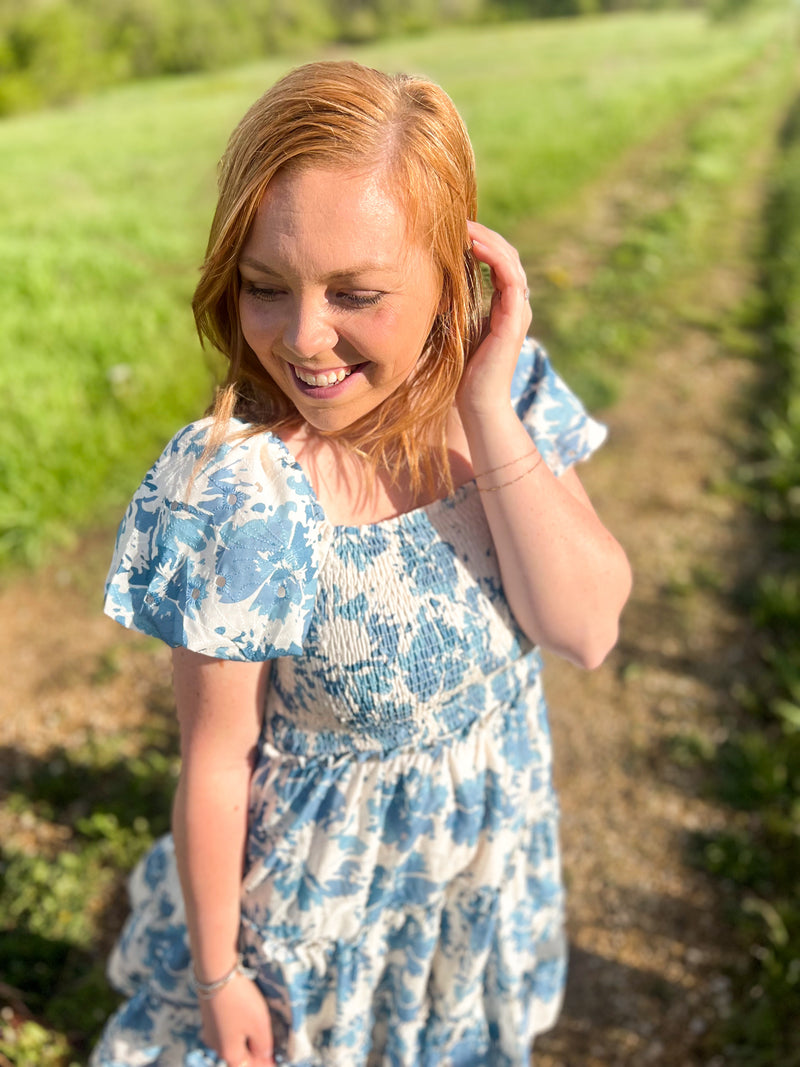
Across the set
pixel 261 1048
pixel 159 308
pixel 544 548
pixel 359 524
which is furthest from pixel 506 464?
pixel 159 308

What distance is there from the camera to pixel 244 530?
114 cm

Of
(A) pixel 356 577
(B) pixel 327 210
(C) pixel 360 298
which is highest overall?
(B) pixel 327 210

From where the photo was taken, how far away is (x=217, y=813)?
4.47 feet

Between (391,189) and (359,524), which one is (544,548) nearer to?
(359,524)

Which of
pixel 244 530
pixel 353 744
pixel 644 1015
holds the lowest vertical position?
pixel 644 1015

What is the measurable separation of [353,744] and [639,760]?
7.35 feet

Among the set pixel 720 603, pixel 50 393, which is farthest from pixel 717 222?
pixel 50 393

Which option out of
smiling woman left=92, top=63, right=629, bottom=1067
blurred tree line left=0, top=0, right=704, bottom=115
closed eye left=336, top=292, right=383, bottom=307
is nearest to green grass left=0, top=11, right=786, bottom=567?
blurred tree line left=0, top=0, right=704, bottom=115

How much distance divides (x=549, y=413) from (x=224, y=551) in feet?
2.10

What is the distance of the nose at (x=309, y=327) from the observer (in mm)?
1062

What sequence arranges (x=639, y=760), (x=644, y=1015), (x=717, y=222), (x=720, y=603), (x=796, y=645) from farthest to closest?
1. (x=717, y=222)
2. (x=720, y=603)
3. (x=796, y=645)
4. (x=639, y=760)
5. (x=644, y=1015)

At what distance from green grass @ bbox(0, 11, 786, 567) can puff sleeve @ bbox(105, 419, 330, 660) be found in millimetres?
3316

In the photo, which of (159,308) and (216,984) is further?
(159,308)

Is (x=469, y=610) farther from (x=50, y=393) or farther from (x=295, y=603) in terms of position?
(x=50, y=393)
